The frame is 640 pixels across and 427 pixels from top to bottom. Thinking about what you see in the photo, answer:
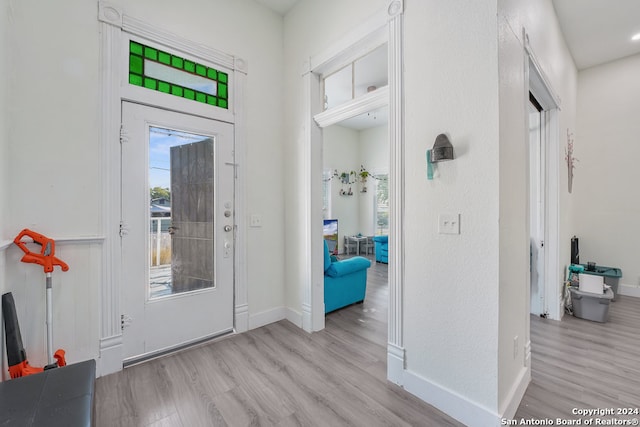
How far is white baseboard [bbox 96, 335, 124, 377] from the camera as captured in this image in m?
2.05

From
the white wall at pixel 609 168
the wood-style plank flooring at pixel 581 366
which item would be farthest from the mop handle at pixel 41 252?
the white wall at pixel 609 168

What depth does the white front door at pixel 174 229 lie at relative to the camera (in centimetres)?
221

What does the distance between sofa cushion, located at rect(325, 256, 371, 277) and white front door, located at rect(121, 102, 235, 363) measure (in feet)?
3.62

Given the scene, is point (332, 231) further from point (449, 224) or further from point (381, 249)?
point (449, 224)

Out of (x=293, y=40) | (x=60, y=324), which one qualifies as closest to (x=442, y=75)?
(x=293, y=40)

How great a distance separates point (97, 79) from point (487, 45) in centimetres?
263

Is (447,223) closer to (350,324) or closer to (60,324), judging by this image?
(350,324)

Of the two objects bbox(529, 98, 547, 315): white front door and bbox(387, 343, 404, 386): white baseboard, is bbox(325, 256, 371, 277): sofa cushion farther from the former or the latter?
bbox(529, 98, 547, 315): white front door

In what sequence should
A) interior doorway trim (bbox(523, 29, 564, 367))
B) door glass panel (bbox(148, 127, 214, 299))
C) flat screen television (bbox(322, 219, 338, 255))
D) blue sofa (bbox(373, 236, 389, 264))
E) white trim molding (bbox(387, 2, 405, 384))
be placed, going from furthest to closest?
1. flat screen television (bbox(322, 219, 338, 255))
2. blue sofa (bbox(373, 236, 389, 264))
3. interior doorway trim (bbox(523, 29, 564, 367))
4. door glass panel (bbox(148, 127, 214, 299))
5. white trim molding (bbox(387, 2, 405, 384))

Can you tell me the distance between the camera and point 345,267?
10.8 feet

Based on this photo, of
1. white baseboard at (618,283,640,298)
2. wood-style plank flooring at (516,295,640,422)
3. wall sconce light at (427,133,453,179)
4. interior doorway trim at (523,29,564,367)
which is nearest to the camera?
wall sconce light at (427,133,453,179)

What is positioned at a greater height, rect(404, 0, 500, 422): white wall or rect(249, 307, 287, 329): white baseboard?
rect(404, 0, 500, 422): white wall

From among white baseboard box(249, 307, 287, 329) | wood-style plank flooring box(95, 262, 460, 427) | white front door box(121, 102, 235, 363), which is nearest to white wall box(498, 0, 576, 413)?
wood-style plank flooring box(95, 262, 460, 427)

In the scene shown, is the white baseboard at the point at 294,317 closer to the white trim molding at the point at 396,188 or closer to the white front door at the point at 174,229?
the white front door at the point at 174,229
